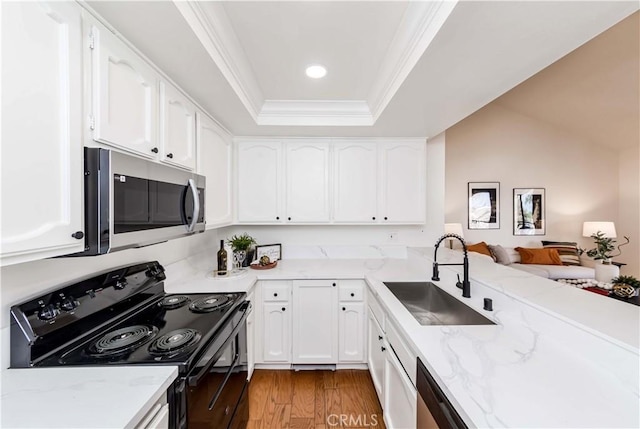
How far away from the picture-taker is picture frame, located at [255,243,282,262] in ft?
8.90

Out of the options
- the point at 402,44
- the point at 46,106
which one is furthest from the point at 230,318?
the point at 402,44

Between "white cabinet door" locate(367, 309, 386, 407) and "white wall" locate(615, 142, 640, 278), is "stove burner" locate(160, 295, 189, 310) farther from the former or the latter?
"white wall" locate(615, 142, 640, 278)

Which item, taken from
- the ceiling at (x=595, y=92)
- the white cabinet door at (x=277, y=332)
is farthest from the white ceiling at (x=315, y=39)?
the ceiling at (x=595, y=92)

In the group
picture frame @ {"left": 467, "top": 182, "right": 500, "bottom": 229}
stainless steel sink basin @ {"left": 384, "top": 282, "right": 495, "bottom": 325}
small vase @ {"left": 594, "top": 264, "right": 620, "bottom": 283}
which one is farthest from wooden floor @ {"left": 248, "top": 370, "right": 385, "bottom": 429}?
small vase @ {"left": 594, "top": 264, "right": 620, "bottom": 283}

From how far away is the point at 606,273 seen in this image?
3967 mm

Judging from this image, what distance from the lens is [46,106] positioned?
793 millimetres

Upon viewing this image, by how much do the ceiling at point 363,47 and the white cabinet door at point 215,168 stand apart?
0.51 feet

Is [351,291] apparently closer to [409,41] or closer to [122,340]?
[122,340]

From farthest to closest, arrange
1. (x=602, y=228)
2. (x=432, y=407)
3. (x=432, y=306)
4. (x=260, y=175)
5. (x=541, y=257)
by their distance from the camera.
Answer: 1. (x=602, y=228)
2. (x=541, y=257)
3. (x=260, y=175)
4. (x=432, y=306)
5. (x=432, y=407)

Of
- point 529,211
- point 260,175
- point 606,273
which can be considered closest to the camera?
point 260,175

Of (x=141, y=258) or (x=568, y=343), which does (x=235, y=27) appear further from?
(x=568, y=343)

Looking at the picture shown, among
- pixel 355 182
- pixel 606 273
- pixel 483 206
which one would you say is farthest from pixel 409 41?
pixel 606 273

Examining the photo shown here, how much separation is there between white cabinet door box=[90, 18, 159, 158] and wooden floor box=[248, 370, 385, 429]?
6.26 feet

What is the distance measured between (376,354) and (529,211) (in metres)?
5.06
